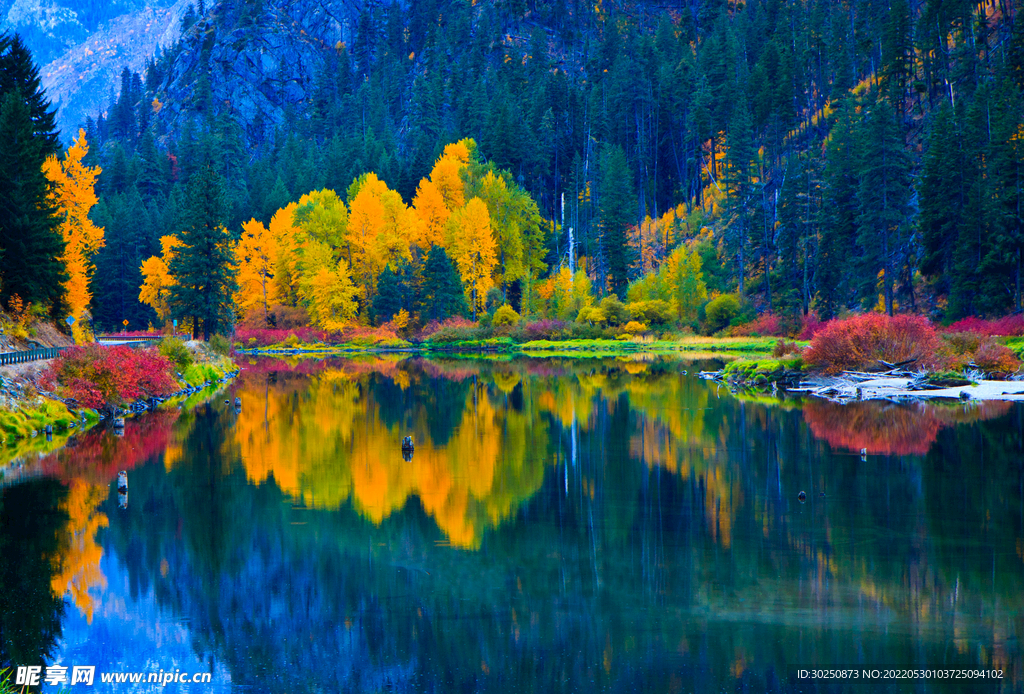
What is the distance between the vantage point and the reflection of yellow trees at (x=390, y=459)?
17906mm

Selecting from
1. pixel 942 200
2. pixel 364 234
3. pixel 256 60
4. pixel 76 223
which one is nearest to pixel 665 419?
pixel 942 200

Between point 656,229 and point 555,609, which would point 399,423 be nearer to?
point 555,609

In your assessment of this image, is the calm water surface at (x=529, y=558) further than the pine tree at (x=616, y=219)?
No

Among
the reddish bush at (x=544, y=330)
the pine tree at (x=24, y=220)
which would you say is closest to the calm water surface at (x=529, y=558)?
the pine tree at (x=24, y=220)

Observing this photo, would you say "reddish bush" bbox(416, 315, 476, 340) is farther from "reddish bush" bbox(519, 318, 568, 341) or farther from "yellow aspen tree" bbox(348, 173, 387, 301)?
"yellow aspen tree" bbox(348, 173, 387, 301)

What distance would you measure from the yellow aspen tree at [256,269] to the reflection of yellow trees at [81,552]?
67.7 m

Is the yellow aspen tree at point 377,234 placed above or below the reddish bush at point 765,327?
above

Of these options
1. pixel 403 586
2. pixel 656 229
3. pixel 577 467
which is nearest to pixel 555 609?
pixel 403 586

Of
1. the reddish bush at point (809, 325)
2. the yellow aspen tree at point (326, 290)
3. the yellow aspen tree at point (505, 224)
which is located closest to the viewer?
the reddish bush at point (809, 325)

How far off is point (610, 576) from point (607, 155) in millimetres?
83649

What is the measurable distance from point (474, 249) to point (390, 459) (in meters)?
60.3

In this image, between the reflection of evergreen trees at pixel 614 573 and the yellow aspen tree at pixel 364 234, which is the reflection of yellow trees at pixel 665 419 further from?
the yellow aspen tree at pixel 364 234

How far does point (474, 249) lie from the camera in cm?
8219

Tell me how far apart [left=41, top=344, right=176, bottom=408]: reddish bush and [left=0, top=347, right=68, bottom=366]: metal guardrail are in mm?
1095
